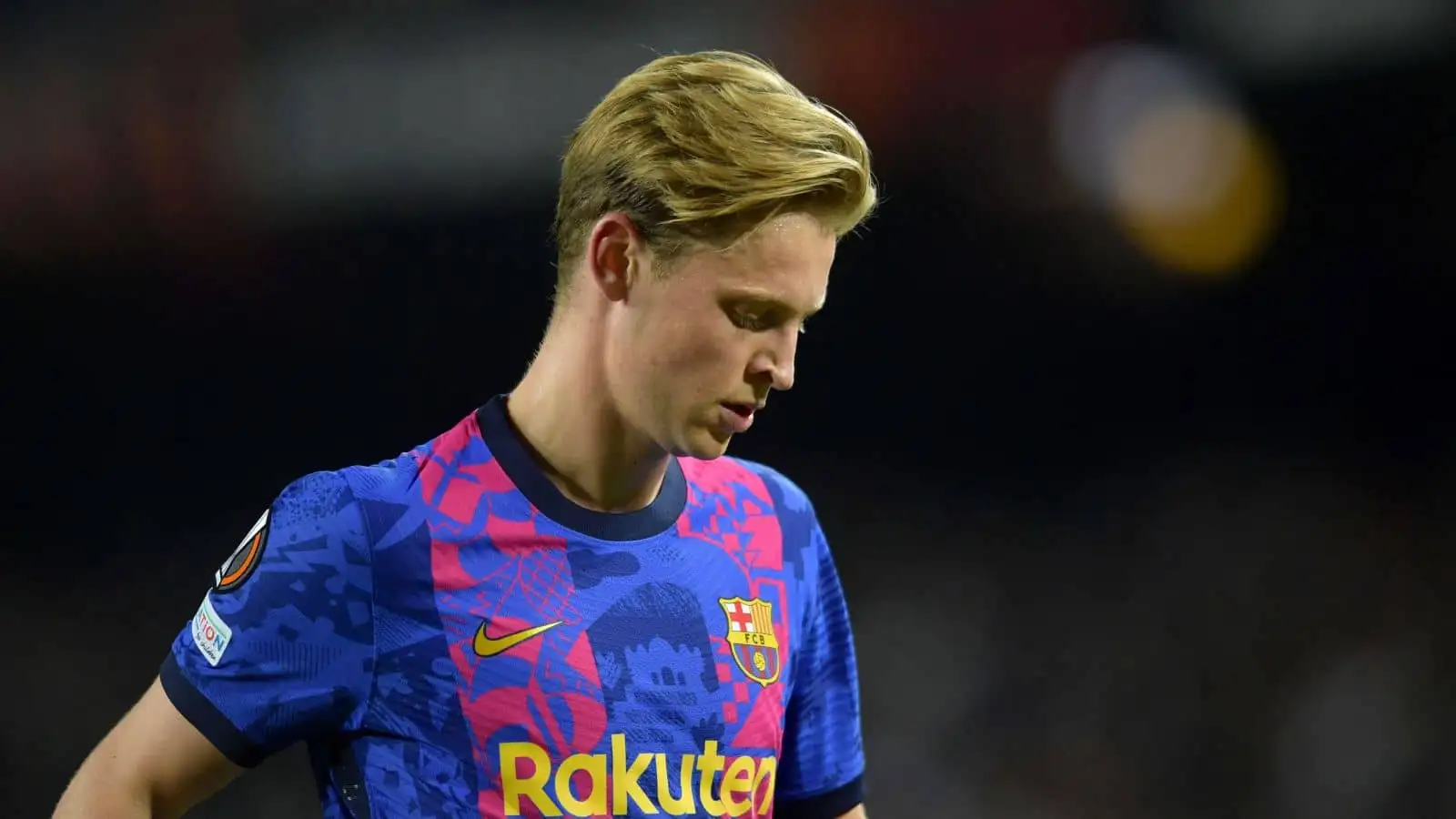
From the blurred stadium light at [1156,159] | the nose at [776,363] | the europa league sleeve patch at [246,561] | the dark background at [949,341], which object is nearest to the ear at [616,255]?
the nose at [776,363]

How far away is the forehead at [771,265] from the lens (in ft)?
4.16

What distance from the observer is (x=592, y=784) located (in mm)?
1298

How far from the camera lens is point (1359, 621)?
293 centimetres

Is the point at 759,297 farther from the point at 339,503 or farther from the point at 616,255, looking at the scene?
the point at 339,503

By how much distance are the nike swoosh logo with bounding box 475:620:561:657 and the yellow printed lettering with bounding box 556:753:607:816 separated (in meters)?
0.11

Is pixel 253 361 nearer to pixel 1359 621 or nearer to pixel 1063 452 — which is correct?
pixel 1063 452

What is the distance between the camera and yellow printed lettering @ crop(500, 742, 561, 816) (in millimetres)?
1275

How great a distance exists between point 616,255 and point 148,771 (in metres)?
0.61

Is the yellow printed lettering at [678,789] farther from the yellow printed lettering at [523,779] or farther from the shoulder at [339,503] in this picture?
the shoulder at [339,503]

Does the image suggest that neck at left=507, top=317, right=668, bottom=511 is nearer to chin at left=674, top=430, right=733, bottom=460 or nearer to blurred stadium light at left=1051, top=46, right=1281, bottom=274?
chin at left=674, top=430, right=733, bottom=460

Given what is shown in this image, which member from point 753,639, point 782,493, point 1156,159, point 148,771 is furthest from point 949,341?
point 148,771

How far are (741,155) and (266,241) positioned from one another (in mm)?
1466

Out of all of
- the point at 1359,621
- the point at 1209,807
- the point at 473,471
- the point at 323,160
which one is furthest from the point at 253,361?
the point at 1359,621

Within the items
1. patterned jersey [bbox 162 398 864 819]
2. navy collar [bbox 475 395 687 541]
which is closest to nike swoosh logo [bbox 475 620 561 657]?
patterned jersey [bbox 162 398 864 819]
